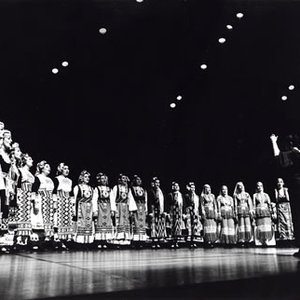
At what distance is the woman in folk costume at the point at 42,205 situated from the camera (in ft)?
18.5

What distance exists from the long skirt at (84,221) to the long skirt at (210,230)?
6.74 ft

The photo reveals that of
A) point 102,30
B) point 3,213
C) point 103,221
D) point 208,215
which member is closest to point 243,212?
point 208,215

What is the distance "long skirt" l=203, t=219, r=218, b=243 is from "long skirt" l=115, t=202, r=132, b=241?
1.45 m

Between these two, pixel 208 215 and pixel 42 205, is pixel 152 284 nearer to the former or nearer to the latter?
pixel 42 205

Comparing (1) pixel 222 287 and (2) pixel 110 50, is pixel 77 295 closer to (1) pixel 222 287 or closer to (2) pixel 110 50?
(1) pixel 222 287

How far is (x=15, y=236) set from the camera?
5418 mm

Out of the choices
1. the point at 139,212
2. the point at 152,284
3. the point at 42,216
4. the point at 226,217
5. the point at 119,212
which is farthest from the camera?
the point at 226,217

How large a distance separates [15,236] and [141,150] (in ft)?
8.06

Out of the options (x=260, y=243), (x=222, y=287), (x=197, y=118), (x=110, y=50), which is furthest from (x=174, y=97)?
(x=222, y=287)

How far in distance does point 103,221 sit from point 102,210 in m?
0.17

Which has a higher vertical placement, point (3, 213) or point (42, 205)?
point (42, 205)

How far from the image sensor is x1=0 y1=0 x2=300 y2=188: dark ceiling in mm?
4973

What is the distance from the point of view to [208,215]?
6.92 metres

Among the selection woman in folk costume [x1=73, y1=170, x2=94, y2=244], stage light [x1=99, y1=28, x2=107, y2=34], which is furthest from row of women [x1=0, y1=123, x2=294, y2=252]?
stage light [x1=99, y1=28, x2=107, y2=34]
